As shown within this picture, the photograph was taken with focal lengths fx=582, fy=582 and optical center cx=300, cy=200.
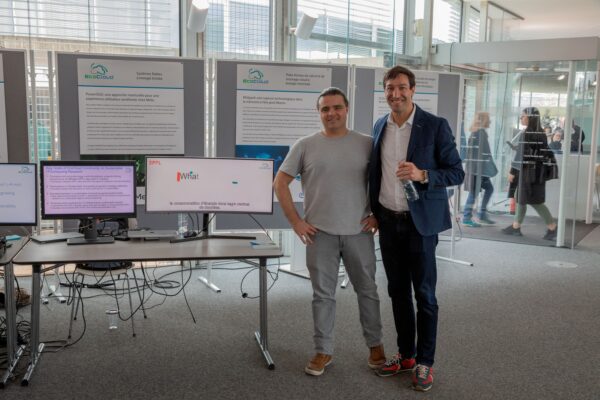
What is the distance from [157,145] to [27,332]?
1.62 metres

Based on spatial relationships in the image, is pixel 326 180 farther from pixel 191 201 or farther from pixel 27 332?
pixel 27 332

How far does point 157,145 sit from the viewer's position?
4457 millimetres

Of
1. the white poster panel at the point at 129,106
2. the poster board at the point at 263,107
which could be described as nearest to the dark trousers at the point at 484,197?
the poster board at the point at 263,107

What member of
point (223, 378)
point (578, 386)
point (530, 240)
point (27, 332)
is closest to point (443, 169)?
point (578, 386)

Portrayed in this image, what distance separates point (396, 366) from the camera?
3.05 metres

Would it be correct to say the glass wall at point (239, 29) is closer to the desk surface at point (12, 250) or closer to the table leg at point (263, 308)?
the desk surface at point (12, 250)

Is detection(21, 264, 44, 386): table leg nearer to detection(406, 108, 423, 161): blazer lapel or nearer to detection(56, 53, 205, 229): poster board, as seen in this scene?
detection(56, 53, 205, 229): poster board

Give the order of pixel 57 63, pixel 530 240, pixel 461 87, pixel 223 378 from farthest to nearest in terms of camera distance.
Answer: pixel 530 240 → pixel 461 87 → pixel 57 63 → pixel 223 378

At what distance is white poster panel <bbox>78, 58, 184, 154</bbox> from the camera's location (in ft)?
14.0

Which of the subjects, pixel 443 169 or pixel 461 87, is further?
pixel 461 87

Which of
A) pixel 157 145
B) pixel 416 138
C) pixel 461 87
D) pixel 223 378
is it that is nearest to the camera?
pixel 416 138

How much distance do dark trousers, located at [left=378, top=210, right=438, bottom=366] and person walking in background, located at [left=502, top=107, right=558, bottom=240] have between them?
14.0 ft

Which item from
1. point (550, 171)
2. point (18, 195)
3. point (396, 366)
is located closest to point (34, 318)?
point (18, 195)

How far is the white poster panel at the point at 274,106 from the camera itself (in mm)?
4582
